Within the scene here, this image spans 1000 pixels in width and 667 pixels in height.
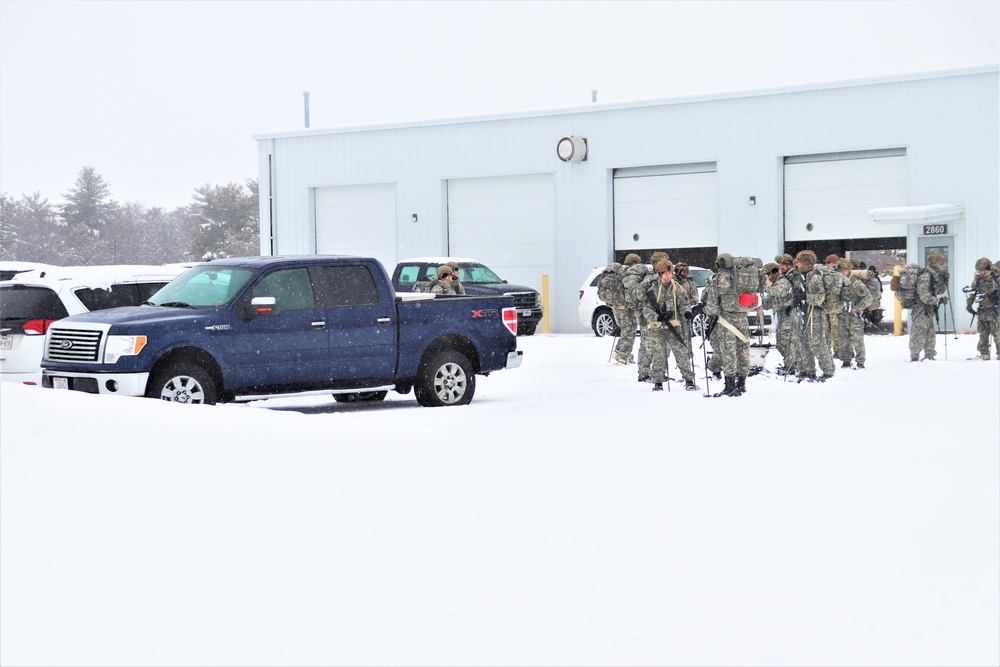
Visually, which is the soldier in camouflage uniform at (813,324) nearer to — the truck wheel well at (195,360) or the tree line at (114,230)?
the truck wheel well at (195,360)

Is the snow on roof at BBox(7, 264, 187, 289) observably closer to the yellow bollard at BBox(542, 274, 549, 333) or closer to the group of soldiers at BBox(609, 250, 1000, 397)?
the group of soldiers at BBox(609, 250, 1000, 397)

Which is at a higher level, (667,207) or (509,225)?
(667,207)

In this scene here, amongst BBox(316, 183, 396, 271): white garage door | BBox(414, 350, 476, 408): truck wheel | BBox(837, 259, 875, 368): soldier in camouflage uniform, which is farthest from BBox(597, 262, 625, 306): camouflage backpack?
BBox(316, 183, 396, 271): white garage door

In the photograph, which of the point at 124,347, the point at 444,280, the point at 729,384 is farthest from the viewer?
the point at 444,280

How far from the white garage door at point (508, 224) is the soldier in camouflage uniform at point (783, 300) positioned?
16828 mm

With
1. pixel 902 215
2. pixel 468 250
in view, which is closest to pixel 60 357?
pixel 902 215

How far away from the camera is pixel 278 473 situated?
8836mm

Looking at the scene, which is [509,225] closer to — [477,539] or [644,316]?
[644,316]

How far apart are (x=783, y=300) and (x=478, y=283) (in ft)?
44.5

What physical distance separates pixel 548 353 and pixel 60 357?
13279 mm

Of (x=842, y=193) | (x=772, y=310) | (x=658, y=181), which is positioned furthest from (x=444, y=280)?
(x=658, y=181)

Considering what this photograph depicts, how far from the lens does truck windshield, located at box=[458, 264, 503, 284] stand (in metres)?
31.2

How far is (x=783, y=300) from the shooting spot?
18125mm

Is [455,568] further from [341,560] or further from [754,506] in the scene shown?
[754,506]
